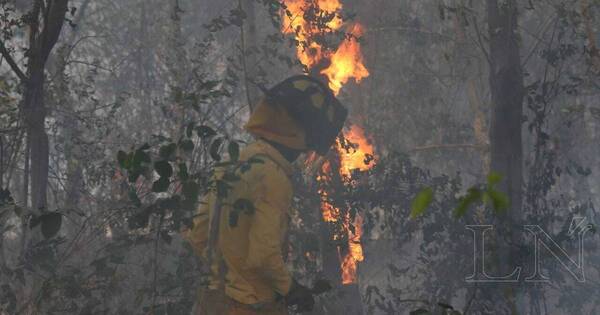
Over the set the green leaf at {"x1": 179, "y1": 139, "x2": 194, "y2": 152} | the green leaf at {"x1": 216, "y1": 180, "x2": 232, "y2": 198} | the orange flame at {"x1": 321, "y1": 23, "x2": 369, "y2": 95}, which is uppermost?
the orange flame at {"x1": 321, "y1": 23, "x2": 369, "y2": 95}

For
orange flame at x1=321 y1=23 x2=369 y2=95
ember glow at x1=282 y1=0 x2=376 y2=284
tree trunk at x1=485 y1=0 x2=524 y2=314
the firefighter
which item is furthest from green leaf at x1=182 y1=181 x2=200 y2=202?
orange flame at x1=321 y1=23 x2=369 y2=95

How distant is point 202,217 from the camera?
505 centimetres

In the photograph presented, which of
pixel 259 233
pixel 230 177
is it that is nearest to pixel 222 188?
pixel 230 177

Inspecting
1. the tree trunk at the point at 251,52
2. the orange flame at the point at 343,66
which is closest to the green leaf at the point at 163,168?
the tree trunk at the point at 251,52

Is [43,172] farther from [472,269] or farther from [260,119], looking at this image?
[472,269]

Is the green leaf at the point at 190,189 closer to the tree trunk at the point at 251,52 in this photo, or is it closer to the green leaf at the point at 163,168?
the green leaf at the point at 163,168

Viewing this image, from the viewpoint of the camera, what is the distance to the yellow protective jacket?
14.0 feet

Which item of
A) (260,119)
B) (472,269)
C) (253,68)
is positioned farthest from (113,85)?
(260,119)

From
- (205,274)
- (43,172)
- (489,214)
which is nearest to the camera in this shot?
(205,274)

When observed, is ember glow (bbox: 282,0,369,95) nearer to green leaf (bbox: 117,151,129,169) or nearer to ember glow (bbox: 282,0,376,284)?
ember glow (bbox: 282,0,376,284)

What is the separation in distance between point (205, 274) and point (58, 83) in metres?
2.90

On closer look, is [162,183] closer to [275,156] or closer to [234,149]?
[234,149]

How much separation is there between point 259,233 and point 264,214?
100 mm

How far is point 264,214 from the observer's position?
14.1ft
